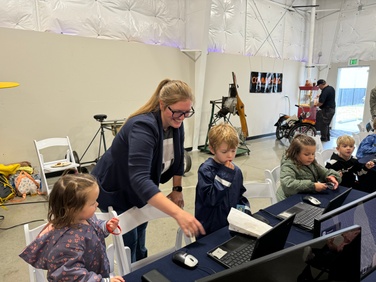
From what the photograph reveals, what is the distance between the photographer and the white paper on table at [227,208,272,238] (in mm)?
1342

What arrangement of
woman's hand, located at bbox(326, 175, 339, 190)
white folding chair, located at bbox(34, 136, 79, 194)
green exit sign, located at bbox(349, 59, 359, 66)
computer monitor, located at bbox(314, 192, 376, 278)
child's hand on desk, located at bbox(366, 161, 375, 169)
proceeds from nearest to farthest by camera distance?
computer monitor, located at bbox(314, 192, 376, 278)
woman's hand, located at bbox(326, 175, 339, 190)
child's hand on desk, located at bbox(366, 161, 375, 169)
white folding chair, located at bbox(34, 136, 79, 194)
green exit sign, located at bbox(349, 59, 359, 66)

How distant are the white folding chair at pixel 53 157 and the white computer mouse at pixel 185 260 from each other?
121 inches

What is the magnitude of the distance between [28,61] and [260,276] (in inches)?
182

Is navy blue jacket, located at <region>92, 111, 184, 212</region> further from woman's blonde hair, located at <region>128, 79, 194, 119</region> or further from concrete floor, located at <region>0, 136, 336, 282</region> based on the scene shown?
concrete floor, located at <region>0, 136, 336, 282</region>

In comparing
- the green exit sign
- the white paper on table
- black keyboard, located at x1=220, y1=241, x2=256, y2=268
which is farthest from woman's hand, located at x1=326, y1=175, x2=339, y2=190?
the green exit sign

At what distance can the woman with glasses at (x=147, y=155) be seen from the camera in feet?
4.34

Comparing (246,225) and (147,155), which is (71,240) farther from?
(246,225)

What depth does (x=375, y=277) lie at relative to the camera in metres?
1.09

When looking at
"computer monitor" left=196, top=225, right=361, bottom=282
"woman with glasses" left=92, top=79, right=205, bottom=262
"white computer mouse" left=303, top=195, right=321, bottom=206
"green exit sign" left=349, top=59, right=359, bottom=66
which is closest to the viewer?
"computer monitor" left=196, top=225, right=361, bottom=282

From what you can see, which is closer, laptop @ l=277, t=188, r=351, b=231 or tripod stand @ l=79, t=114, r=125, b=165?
laptop @ l=277, t=188, r=351, b=231

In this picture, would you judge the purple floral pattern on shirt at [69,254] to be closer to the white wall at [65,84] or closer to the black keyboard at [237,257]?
the black keyboard at [237,257]

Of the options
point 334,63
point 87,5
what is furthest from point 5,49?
point 334,63

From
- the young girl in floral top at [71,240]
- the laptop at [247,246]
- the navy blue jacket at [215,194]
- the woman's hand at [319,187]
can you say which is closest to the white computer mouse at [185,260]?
the laptop at [247,246]

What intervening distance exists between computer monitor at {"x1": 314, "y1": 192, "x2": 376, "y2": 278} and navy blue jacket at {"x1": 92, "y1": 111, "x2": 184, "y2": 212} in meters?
0.73
